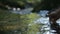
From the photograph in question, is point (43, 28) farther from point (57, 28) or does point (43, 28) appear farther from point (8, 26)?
point (8, 26)

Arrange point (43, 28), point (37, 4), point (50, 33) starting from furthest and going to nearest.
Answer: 1. point (37, 4)
2. point (43, 28)
3. point (50, 33)

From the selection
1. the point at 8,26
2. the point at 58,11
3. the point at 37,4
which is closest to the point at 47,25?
the point at 58,11

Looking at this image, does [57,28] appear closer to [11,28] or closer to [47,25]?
[47,25]

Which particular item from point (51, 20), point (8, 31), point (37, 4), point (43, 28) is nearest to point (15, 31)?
point (8, 31)

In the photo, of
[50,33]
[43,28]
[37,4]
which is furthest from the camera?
[37,4]

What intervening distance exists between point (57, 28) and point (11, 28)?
2.07m

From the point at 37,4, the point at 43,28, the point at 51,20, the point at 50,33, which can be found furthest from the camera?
the point at 37,4

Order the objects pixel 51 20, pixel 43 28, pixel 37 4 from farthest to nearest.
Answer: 1. pixel 37 4
2. pixel 51 20
3. pixel 43 28

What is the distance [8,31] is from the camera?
32.6ft

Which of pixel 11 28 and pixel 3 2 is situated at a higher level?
pixel 3 2

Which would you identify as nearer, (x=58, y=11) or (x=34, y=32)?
(x=34, y=32)

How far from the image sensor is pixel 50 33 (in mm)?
9602

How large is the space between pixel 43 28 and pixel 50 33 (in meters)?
0.74

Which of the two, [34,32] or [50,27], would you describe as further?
[50,27]
